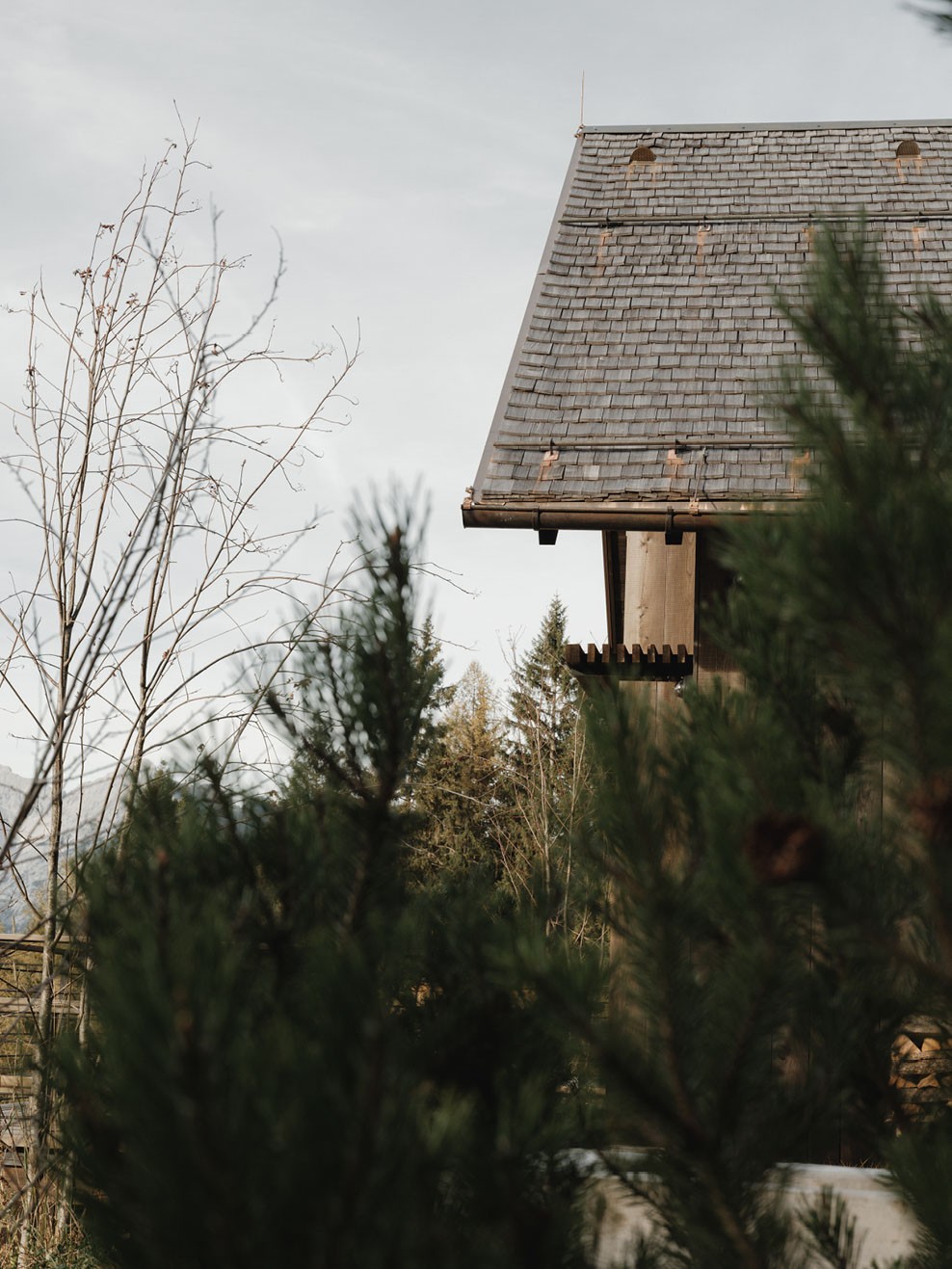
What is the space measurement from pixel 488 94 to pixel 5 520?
3951mm

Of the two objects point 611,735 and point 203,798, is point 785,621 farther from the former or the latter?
point 203,798

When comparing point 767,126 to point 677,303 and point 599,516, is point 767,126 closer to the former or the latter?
point 677,303

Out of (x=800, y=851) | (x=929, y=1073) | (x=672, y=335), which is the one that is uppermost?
(x=672, y=335)

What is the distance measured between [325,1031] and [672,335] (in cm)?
466

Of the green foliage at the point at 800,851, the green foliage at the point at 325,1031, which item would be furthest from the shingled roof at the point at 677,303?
the green foliage at the point at 325,1031

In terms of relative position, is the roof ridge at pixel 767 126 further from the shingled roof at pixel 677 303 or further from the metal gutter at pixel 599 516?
the metal gutter at pixel 599 516

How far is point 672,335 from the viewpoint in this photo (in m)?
5.22

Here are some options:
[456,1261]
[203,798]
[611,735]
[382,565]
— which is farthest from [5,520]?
[456,1261]

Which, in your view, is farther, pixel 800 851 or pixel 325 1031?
pixel 800 851

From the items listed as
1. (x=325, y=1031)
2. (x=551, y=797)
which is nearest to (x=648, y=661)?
(x=325, y=1031)

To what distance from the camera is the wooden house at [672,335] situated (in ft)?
13.8

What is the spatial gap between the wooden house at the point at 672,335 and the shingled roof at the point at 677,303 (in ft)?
0.04

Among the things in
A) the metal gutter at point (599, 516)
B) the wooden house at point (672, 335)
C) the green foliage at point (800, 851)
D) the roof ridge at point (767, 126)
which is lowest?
the green foliage at point (800, 851)

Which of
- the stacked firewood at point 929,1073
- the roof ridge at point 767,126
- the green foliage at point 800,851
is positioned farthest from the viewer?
the roof ridge at point 767,126
